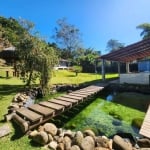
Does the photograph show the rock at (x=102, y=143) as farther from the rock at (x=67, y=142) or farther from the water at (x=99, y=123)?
the water at (x=99, y=123)

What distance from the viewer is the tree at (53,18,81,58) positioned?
44.4 metres

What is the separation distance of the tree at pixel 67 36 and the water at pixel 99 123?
3639cm

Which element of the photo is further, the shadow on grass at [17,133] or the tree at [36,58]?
the tree at [36,58]

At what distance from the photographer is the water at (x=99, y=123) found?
22.0 ft

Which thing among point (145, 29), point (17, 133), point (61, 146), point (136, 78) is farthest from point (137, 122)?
point (145, 29)

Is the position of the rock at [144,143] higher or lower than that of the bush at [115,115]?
higher

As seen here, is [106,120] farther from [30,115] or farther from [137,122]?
[30,115]

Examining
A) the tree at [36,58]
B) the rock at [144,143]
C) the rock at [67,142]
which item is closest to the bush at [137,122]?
the rock at [144,143]

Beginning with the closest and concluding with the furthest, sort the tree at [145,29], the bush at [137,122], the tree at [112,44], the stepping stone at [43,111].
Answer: the stepping stone at [43,111]
the bush at [137,122]
the tree at [145,29]
the tree at [112,44]

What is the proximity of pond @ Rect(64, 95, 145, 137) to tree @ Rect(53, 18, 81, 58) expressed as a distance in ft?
117

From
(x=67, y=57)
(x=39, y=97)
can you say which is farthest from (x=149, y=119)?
(x=67, y=57)

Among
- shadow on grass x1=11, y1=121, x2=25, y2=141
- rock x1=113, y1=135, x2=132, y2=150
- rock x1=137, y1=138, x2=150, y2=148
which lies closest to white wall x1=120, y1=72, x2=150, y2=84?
rock x1=137, y1=138, x2=150, y2=148

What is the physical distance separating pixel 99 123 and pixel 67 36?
3896 centimetres

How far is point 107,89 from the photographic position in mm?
15469
